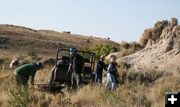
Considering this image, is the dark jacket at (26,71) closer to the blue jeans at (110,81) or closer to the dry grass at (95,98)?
the dry grass at (95,98)

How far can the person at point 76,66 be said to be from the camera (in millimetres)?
18609

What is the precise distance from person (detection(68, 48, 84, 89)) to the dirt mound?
7.49m

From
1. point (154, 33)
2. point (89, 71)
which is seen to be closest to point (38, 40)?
point (154, 33)

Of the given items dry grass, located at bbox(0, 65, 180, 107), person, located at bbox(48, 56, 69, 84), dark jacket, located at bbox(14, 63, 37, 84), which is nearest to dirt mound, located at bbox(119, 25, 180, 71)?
person, located at bbox(48, 56, 69, 84)

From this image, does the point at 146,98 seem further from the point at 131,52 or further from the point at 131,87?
the point at 131,52

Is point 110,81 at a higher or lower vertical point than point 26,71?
lower

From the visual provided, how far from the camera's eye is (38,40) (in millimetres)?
86250

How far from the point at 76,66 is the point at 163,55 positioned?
9565mm

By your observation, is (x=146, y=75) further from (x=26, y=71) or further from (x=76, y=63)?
(x=26, y=71)

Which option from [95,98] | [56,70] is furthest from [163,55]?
[95,98]

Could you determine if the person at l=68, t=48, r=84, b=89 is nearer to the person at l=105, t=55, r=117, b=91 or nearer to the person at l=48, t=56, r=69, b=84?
the person at l=48, t=56, r=69, b=84

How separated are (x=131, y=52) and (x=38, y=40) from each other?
55.1 m

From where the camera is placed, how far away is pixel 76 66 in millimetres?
18875

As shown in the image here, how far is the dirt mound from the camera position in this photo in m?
26.1
